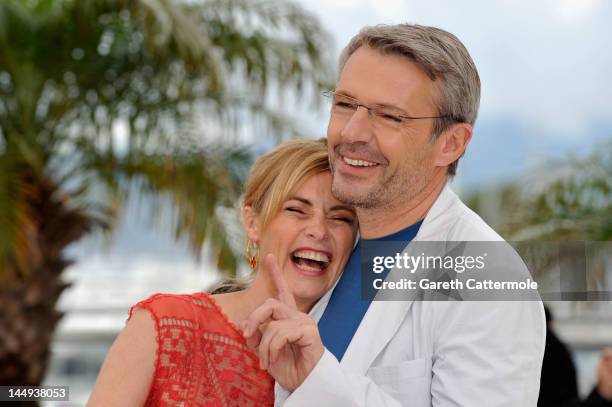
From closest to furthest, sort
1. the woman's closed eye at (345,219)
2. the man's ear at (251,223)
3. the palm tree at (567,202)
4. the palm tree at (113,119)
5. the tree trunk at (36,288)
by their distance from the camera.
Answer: the woman's closed eye at (345,219), the man's ear at (251,223), the palm tree at (113,119), the tree trunk at (36,288), the palm tree at (567,202)

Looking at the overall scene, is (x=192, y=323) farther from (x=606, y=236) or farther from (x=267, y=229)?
(x=606, y=236)

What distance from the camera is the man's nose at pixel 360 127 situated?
188cm

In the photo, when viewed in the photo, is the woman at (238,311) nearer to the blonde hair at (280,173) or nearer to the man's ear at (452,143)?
the blonde hair at (280,173)

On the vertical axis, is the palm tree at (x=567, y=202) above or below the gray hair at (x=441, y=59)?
above

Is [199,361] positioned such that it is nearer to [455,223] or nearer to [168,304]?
[168,304]

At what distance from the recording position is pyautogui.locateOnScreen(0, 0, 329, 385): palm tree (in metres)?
5.55

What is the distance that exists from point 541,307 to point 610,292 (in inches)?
39.1

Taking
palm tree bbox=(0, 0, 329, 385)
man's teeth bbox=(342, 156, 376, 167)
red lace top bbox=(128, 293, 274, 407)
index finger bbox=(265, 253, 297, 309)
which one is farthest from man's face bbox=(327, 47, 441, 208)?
palm tree bbox=(0, 0, 329, 385)

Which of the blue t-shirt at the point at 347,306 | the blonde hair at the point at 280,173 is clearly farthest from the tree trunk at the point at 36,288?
the blue t-shirt at the point at 347,306

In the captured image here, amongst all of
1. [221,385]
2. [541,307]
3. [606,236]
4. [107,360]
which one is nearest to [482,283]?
[541,307]

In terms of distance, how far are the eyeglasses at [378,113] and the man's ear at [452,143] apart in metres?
0.05

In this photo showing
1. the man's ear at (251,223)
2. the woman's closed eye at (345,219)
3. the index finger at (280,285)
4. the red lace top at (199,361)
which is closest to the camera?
the index finger at (280,285)

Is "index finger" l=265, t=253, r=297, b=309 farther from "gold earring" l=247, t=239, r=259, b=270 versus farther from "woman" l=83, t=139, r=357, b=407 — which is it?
"gold earring" l=247, t=239, r=259, b=270

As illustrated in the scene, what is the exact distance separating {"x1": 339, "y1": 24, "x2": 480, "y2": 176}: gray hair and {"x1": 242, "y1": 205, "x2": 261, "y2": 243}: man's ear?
53 cm
